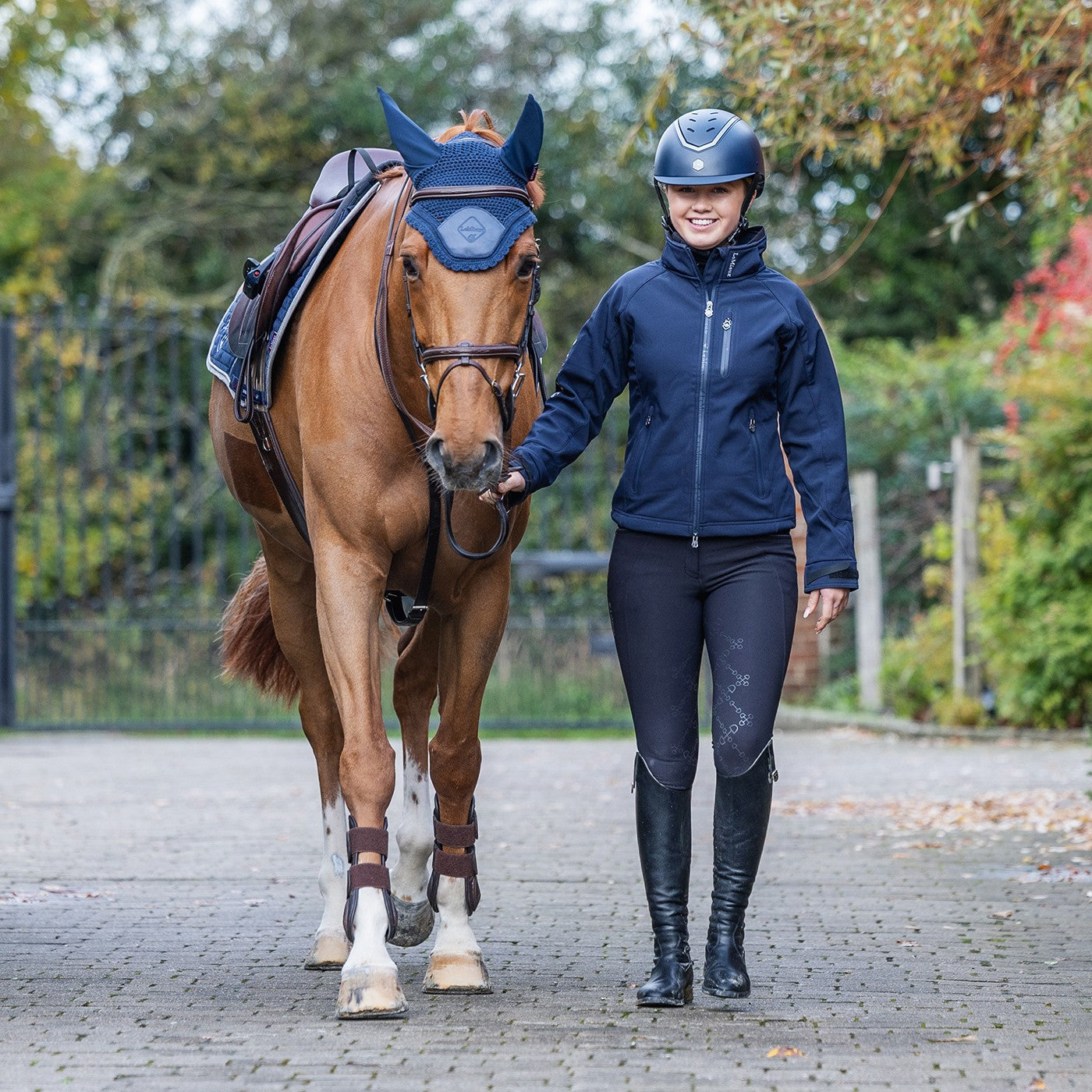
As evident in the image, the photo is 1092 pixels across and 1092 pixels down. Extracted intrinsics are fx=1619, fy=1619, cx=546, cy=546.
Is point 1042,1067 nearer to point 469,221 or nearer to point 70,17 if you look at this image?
point 469,221

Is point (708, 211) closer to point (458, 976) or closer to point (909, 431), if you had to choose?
point (458, 976)

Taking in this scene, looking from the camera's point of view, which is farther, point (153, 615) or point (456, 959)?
point (153, 615)

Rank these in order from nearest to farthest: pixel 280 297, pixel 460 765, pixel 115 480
Result: pixel 460 765
pixel 280 297
pixel 115 480

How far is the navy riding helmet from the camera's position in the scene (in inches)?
154

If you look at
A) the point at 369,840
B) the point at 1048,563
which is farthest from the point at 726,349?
the point at 1048,563

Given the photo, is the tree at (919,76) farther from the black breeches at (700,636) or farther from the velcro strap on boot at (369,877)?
the velcro strap on boot at (369,877)

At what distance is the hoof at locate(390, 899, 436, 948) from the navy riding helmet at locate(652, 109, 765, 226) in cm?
211

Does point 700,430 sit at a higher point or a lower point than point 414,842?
higher

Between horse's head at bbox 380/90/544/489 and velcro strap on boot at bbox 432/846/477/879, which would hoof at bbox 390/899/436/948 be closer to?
velcro strap on boot at bbox 432/846/477/879

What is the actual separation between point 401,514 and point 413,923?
1.32 m

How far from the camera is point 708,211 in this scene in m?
3.96

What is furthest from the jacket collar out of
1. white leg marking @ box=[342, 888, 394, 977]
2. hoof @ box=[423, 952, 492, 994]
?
hoof @ box=[423, 952, 492, 994]

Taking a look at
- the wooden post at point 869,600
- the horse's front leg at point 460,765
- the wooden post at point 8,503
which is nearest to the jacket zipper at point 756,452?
the horse's front leg at point 460,765

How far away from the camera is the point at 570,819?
759cm
